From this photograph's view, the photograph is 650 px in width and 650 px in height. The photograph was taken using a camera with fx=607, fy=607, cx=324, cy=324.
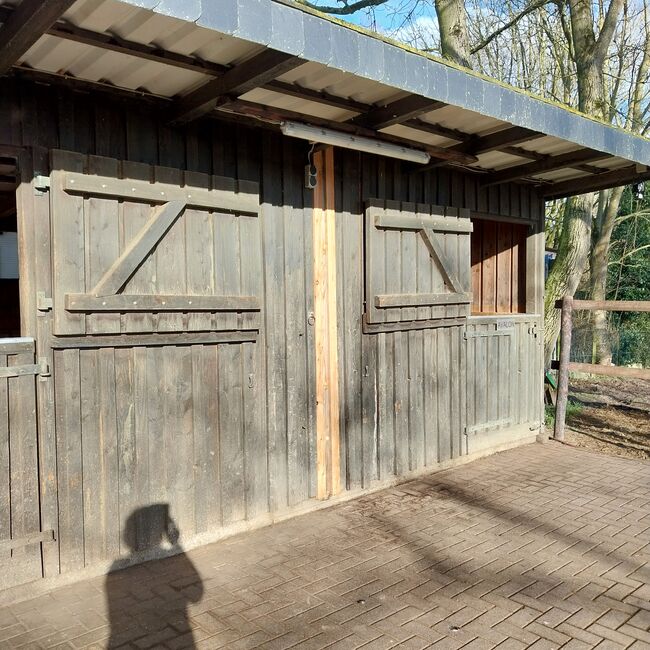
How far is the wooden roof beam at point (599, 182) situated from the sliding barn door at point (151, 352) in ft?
11.7

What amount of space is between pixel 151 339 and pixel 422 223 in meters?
2.58

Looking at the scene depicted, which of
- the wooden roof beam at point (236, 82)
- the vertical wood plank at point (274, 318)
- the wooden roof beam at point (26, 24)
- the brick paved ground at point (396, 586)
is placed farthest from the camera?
the vertical wood plank at point (274, 318)

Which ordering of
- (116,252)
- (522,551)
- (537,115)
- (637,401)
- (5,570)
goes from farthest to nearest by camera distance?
(637,401) → (537,115) → (522,551) → (116,252) → (5,570)

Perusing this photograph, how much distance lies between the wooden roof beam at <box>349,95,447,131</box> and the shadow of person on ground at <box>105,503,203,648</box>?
2744mm

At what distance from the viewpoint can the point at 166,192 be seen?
11.6ft

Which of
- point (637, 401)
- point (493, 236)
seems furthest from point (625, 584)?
point (637, 401)

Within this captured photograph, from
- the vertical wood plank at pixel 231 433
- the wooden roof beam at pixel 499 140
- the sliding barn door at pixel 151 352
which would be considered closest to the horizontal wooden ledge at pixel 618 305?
the wooden roof beam at pixel 499 140

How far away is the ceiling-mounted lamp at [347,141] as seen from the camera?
148 inches

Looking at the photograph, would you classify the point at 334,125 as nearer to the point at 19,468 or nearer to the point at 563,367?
the point at 19,468

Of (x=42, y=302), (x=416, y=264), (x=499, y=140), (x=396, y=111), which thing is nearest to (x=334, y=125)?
(x=396, y=111)

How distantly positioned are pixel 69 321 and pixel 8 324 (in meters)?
3.44

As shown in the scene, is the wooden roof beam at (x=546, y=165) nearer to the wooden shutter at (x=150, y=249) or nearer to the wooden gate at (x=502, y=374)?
the wooden gate at (x=502, y=374)

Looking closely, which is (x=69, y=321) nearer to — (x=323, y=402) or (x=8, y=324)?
(x=323, y=402)

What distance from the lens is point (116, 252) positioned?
3.40 metres
